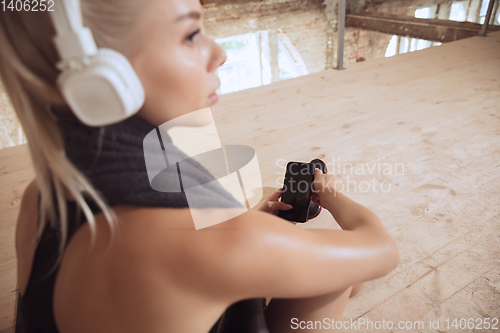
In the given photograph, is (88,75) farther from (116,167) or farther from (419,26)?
(419,26)

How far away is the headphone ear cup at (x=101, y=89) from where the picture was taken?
36cm

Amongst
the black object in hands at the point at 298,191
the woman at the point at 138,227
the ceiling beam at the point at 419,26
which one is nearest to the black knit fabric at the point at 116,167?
the woman at the point at 138,227

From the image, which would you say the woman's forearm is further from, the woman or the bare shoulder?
the bare shoulder

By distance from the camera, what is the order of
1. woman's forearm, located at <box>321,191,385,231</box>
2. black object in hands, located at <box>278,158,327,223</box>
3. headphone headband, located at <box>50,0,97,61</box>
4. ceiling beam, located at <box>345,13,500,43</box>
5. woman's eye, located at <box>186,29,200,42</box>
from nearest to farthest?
headphone headband, located at <box>50,0,97,61</box> → woman's eye, located at <box>186,29,200,42</box> → woman's forearm, located at <box>321,191,385,231</box> → black object in hands, located at <box>278,158,327,223</box> → ceiling beam, located at <box>345,13,500,43</box>

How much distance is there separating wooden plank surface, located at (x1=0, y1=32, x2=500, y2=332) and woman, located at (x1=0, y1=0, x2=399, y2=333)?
1.80 feet

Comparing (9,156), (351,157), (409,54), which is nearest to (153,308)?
(351,157)

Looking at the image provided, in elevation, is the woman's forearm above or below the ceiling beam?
above

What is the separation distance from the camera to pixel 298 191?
0.92m

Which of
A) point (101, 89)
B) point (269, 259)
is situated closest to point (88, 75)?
point (101, 89)

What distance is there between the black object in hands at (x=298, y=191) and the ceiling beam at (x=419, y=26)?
354cm

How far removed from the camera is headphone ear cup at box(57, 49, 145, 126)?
36 centimetres

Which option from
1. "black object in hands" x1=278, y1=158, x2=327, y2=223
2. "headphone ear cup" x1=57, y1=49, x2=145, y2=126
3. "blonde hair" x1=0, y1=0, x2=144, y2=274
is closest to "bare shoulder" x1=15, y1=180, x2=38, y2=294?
"blonde hair" x1=0, y1=0, x2=144, y2=274

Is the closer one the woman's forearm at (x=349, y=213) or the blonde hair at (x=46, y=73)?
the blonde hair at (x=46, y=73)

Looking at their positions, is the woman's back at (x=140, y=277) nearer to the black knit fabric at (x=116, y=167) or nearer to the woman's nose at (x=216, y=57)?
the black knit fabric at (x=116, y=167)
